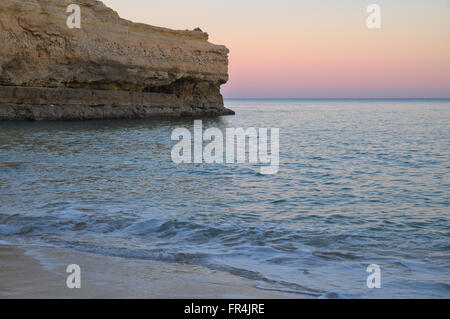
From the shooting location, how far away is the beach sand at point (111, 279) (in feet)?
11.8

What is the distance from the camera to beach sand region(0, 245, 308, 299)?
359 centimetres

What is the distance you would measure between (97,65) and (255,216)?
26914 mm

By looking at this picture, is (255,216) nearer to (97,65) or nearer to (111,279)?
(111,279)

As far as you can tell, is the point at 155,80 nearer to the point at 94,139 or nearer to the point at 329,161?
the point at 94,139

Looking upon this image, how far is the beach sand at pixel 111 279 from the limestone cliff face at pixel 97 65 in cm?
2458

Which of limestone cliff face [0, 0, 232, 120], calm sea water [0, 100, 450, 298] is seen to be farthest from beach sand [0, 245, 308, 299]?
limestone cliff face [0, 0, 232, 120]

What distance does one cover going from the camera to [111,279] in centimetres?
397

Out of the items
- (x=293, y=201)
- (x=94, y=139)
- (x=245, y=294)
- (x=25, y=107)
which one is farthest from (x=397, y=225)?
(x=25, y=107)

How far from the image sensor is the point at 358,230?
6164 millimetres

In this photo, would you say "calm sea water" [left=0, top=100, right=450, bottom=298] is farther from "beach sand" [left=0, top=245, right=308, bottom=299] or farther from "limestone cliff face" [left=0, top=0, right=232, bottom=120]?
"limestone cliff face" [left=0, top=0, right=232, bottom=120]

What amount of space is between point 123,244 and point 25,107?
24.5 m

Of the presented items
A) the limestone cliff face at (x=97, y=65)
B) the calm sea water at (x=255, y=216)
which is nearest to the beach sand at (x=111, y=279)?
the calm sea water at (x=255, y=216)

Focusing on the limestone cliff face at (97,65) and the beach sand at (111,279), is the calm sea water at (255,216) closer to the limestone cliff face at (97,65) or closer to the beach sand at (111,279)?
the beach sand at (111,279)

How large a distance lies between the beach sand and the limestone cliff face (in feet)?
80.6
